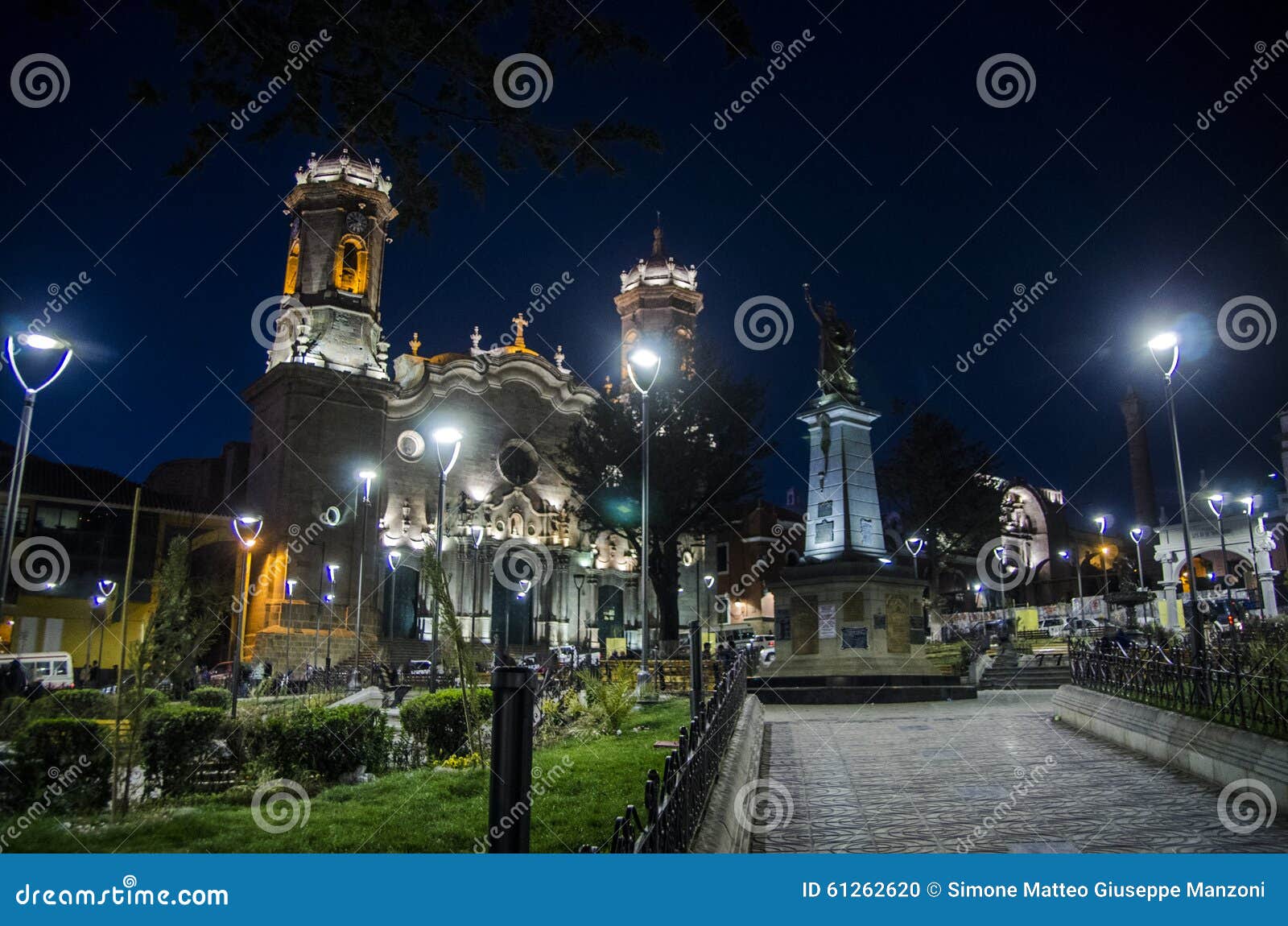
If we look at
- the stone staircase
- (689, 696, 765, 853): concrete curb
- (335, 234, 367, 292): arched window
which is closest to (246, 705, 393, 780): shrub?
(689, 696, 765, 853): concrete curb

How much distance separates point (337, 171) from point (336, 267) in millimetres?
5246

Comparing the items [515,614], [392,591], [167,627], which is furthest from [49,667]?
[515,614]

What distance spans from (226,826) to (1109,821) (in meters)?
6.93

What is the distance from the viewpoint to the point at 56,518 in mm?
38875

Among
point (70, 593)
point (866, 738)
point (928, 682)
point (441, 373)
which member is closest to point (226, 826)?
point (866, 738)

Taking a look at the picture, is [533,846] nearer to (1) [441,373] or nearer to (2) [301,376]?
(2) [301,376]

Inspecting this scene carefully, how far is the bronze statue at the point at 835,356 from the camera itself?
2205 centimetres

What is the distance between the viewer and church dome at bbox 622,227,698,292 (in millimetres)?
58344

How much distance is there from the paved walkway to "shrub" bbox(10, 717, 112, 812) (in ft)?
17.9

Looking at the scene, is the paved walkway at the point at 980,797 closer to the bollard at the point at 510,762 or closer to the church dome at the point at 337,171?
the bollard at the point at 510,762

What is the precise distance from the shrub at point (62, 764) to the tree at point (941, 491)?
39.2 meters

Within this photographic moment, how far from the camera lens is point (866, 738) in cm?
1291
